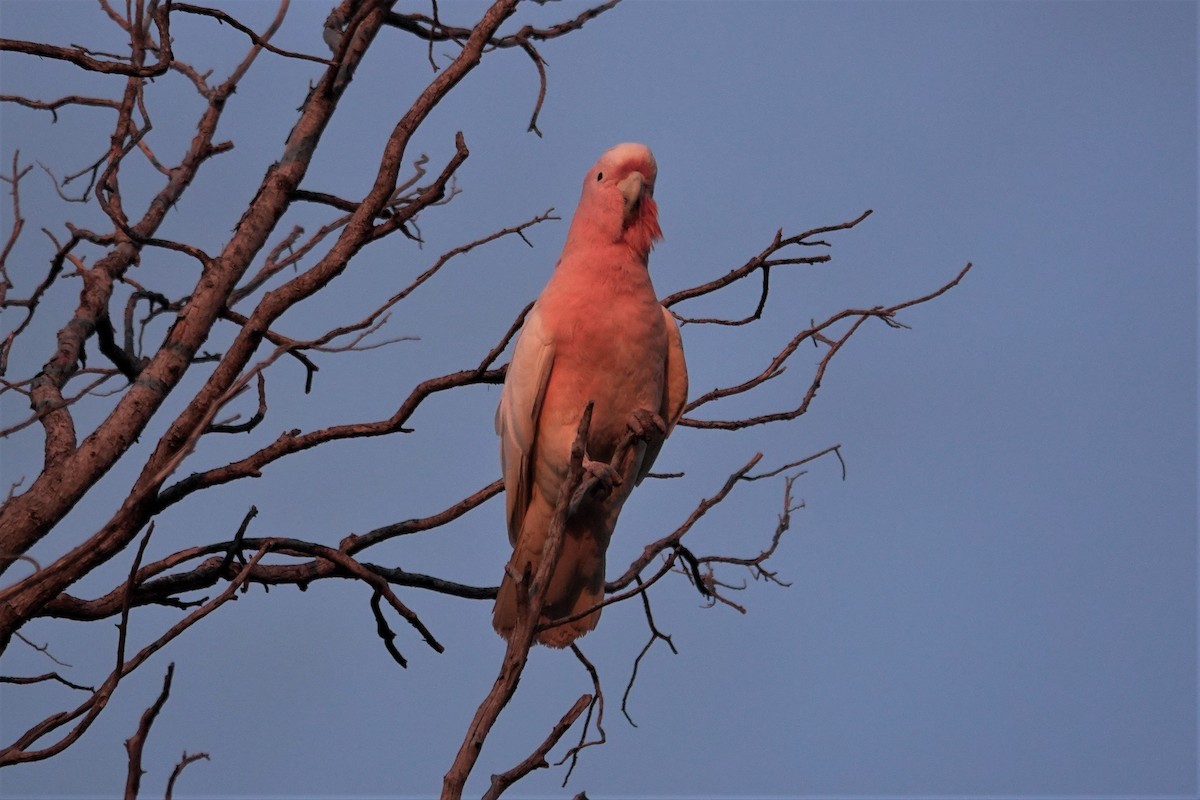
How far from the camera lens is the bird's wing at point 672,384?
15.3 ft

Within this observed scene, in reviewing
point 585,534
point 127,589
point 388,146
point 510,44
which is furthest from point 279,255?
point 127,589

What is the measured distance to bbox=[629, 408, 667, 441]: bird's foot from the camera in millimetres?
4364

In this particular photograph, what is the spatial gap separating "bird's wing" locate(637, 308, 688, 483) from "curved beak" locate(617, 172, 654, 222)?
0.43 metres

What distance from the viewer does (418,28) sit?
5.34 m

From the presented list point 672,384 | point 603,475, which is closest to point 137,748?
point 603,475

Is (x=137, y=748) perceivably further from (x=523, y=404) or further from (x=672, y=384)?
(x=672, y=384)

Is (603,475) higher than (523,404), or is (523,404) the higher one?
(523,404)

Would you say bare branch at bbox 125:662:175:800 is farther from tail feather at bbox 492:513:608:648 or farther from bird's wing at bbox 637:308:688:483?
bird's wing at bbox 637:308:688:483

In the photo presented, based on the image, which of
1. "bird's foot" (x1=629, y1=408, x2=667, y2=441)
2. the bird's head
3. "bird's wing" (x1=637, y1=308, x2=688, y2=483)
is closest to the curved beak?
the bird's head

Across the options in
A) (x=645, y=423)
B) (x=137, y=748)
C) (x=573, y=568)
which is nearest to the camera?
(x=137, y=748)

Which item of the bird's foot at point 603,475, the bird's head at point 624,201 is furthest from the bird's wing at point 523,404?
the bird's head at point 624,201

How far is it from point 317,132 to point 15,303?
56.4 inches

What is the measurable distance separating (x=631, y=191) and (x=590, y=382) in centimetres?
82

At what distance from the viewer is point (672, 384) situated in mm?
4676
